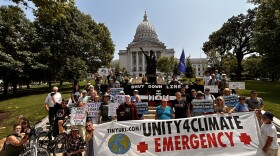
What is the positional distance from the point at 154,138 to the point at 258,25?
28.9 metres

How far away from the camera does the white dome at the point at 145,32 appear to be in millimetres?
149625

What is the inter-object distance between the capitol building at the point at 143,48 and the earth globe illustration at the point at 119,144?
13010cm

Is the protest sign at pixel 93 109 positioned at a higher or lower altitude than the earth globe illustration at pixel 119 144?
higher

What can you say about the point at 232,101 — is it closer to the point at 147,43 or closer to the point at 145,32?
the point at 147,43

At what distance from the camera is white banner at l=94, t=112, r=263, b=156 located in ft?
25.5

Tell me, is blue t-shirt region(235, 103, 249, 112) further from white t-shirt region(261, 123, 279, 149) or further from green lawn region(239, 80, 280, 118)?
green lawn region(239, 80, 280, 118)

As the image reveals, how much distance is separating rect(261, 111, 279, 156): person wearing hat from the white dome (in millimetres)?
142042

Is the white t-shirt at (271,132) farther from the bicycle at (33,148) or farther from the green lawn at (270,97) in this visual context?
the green lawn at (270,97)

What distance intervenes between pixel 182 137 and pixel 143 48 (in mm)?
132318

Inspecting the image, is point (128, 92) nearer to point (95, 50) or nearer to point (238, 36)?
point (95, 50)

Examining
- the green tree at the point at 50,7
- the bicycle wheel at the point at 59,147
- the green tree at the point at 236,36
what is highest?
the green tree at the point at 236,36

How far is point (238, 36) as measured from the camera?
58750 mm

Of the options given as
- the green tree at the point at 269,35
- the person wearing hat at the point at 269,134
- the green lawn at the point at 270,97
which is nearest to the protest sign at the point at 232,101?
the person wearing hat at the point at 269,134

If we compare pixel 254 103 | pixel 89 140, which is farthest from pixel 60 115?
pixel 254 103
